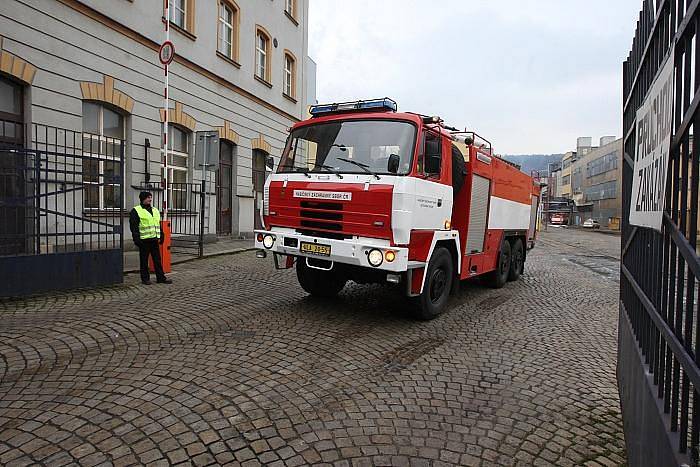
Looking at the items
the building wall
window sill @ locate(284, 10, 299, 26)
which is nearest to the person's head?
window sill @ locate(284, 10, 299, 26)

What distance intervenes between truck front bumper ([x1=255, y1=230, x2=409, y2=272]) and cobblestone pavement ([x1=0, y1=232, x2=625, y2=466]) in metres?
0.88

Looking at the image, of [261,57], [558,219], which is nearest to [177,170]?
[261,57]

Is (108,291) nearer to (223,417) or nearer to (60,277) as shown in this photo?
(60,277)

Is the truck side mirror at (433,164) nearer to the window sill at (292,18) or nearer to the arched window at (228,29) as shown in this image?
the arched window at (228,29)

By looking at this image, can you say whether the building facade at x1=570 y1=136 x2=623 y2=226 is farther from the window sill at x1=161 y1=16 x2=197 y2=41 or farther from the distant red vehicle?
the window sill at x1=161 y1=16 x2=197 y2=41

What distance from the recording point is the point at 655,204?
219 centimetres

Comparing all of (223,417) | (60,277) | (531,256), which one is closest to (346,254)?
(223,417)

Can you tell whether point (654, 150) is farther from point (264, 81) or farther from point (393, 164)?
point (264, 81)

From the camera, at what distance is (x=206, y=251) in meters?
12.9

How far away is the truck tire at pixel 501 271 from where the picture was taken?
930 cm

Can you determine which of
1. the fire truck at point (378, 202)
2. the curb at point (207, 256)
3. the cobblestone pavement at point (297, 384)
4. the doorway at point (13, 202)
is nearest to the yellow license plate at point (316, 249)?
the fire truck at point (378, 202)

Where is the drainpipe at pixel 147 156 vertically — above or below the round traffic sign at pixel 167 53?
below

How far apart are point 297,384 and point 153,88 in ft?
36.4

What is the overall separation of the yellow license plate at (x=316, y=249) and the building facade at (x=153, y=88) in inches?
140
